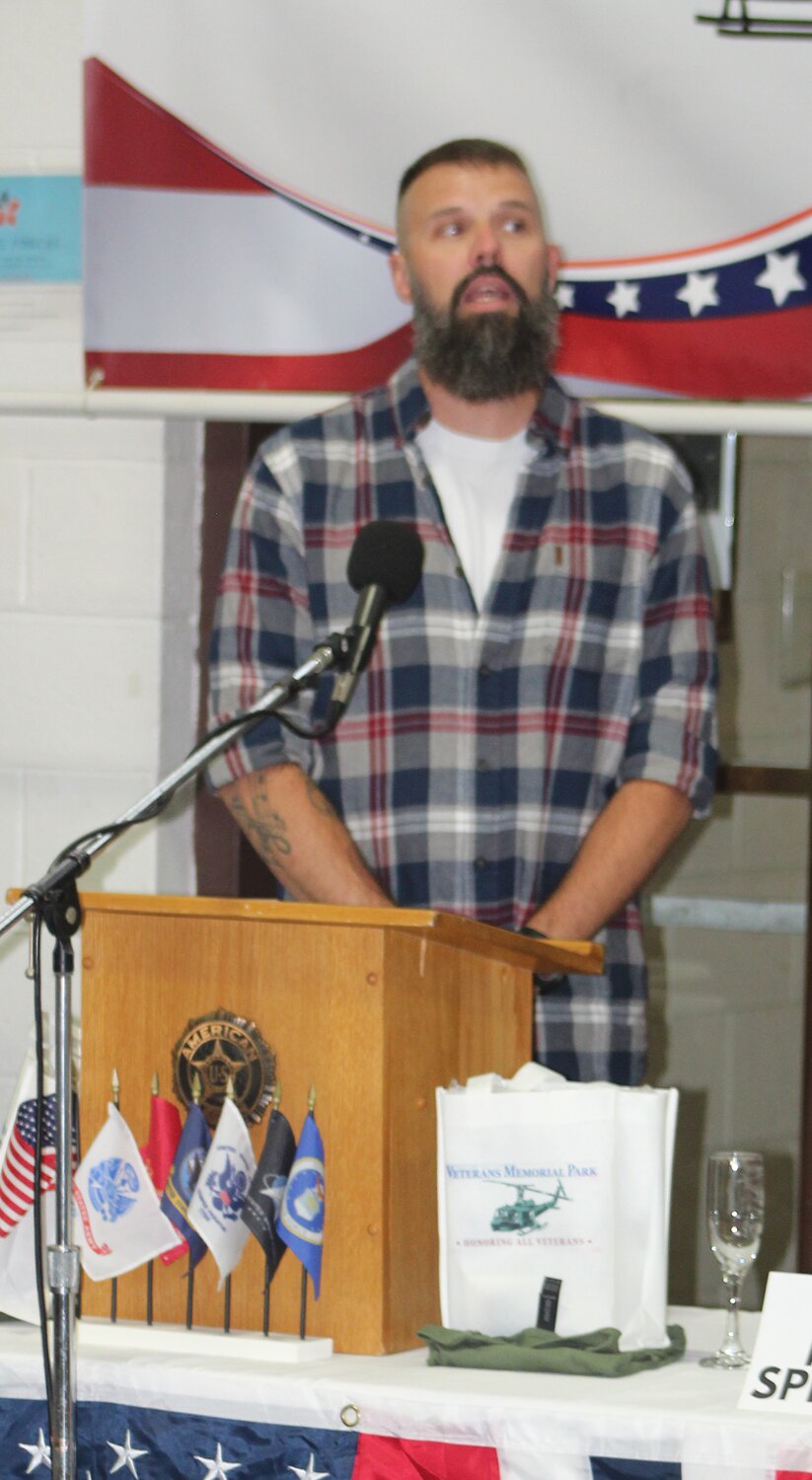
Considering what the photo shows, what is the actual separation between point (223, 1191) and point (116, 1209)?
0.29 feet

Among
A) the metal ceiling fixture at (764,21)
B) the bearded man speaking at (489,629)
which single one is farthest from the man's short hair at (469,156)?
the metal ceiling fixture at (764,21)

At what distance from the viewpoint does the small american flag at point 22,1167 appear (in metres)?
1.52

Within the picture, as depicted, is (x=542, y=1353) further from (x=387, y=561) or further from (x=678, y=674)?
(x=678, y=674)

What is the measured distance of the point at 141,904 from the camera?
4.97ft

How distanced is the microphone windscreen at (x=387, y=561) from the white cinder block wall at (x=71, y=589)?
1115 mm

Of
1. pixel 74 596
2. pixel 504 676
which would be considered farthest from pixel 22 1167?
pixel 74 596

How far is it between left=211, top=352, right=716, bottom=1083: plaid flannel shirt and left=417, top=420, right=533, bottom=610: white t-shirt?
0.04 meters

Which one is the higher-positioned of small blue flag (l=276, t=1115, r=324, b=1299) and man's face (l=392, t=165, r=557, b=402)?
man's face (l=392, t=165, r=557, b=402)

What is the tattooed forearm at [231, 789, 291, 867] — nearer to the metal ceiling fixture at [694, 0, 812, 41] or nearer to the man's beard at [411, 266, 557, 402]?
the man's beard at [411, 266, 557, 402]

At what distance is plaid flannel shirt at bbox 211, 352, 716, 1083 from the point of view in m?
2.30

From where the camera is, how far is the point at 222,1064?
1.49 meters

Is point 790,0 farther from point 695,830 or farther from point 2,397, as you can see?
point 695,830

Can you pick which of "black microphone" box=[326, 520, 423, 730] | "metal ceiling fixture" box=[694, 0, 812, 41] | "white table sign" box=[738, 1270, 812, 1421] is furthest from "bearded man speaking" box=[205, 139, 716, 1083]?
"white table sign" box=[738, 1270, 812, 1421]

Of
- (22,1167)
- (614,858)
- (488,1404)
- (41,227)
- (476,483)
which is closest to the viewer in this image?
(488,1404)
